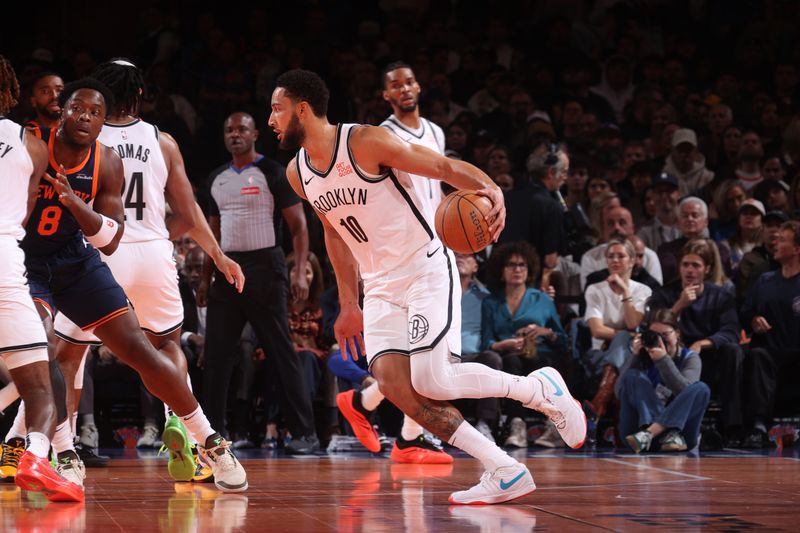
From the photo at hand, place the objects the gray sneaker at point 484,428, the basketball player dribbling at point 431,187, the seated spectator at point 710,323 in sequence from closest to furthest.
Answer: the basketball player dribbling at point 431,187
the gray sneaker at point 484,428
the seated spectator at point 710,323

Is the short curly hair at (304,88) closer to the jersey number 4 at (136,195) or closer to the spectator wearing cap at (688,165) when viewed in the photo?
the jersey number 4 at (136,195)

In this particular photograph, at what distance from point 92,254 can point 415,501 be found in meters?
1.78

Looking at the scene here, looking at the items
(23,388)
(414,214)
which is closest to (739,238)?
(414,214)

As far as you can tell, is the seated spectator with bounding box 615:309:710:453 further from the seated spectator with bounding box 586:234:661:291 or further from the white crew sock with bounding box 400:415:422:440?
the white crew sock with bounding box 400:415:422:440

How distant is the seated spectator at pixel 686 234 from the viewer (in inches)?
370

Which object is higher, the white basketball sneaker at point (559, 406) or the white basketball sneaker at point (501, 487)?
the white basketball sneaker at point (559, 406)

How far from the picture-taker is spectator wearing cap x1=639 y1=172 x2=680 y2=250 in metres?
10.1

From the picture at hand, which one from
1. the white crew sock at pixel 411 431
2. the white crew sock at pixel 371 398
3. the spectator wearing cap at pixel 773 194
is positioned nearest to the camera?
the white crew sock at pixel 411 431

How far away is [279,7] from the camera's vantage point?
44.0 ft

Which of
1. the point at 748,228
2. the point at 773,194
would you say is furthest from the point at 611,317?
the point at 773,194

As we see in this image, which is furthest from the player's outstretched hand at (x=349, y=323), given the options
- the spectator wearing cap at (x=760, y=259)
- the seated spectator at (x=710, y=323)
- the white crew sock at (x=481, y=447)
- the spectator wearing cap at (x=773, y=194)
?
the spectator wearing cap at (x=773, y=194)

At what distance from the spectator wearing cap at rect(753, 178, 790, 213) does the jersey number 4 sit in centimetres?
613

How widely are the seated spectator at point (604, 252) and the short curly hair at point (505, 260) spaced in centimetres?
68

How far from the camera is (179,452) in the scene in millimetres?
5664
